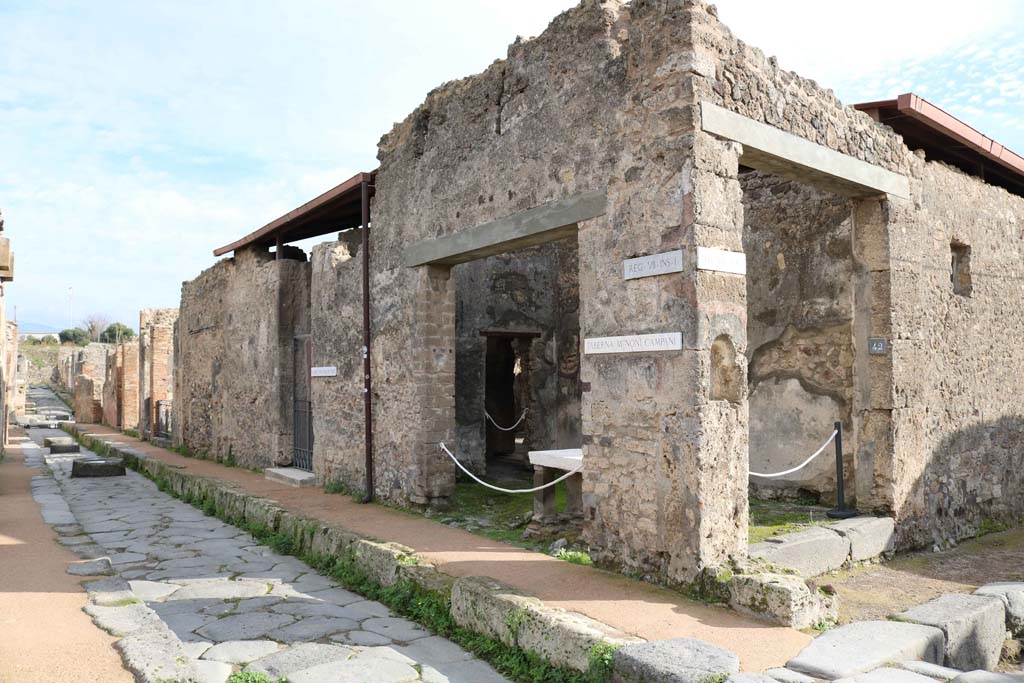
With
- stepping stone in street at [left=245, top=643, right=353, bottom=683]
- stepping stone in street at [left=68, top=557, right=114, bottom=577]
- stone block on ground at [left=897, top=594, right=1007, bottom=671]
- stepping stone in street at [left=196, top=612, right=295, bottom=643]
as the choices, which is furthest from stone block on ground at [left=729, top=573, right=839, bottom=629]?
stepping stone in street at [left=68, top=557, right=114, bottom=577]

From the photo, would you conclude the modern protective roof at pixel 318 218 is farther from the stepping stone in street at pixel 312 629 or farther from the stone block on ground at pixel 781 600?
the stone block on ground at pixel 781 600

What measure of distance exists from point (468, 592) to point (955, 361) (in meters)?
4.96

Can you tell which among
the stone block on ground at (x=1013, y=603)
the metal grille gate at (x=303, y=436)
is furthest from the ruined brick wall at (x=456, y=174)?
the stone block on ground at (x=1013, y=603)

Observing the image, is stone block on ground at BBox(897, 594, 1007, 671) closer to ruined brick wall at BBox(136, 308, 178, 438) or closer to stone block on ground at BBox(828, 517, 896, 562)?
stone block on ground at BBox(828, 517, 896, 562)

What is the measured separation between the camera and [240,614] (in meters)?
4.96

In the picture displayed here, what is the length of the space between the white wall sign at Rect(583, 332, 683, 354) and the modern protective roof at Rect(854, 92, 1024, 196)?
3.11 meters

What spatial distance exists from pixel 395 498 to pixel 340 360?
1913mm

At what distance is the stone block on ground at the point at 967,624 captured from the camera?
151 inches

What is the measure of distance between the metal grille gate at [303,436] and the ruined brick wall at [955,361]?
7.12m

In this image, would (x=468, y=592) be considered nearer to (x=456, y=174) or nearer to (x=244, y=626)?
(x=244, y=626)

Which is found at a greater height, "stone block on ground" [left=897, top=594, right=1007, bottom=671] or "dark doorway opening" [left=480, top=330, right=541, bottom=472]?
"dark doorway opening" [left=480, top=330, right=541, bottom=472]

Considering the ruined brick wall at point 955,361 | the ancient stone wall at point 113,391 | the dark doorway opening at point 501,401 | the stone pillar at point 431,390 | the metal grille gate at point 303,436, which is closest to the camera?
the ruined brick wall at point 955,361

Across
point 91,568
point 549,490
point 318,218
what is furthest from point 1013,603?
point 318,218

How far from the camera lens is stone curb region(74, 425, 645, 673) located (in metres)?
3.71
